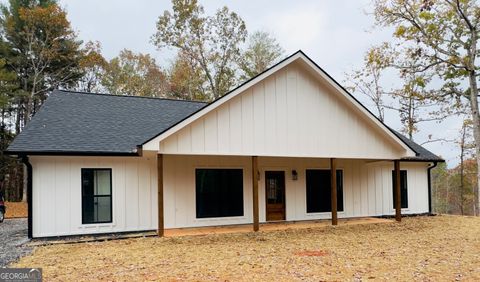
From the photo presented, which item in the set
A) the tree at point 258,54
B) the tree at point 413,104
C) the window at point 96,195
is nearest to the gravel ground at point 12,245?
the window at point 96,195

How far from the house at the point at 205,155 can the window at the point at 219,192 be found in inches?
1.3

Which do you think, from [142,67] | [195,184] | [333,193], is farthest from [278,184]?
[142,67]

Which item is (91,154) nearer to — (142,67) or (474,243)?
(474,243)

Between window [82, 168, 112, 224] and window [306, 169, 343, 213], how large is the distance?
6.79 metres

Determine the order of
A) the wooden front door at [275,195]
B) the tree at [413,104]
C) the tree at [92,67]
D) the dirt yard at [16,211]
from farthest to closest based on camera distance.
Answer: the tree at [92,67]
the tree at [413,104]
the dirt yard at [16,211]
the wooden front door at [275,195]

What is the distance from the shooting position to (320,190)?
1447cm

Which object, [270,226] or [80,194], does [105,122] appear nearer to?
[80,194]

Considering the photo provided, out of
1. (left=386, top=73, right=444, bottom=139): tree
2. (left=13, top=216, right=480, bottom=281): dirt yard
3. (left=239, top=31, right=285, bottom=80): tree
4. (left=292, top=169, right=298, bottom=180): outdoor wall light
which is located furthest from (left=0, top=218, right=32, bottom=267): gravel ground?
(left=239, top=31, right=285, bottom=80): tree

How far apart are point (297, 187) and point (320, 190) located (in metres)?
1.02

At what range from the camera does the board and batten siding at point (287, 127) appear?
10.7 metres

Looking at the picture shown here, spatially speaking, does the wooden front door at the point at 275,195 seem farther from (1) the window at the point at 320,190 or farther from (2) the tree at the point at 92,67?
(2) the tree at the point at 92,67

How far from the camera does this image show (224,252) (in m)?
8.55

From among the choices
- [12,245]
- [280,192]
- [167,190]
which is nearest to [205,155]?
[167,190]

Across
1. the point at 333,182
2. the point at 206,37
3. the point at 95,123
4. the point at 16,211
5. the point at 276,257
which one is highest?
the point at 206,37
